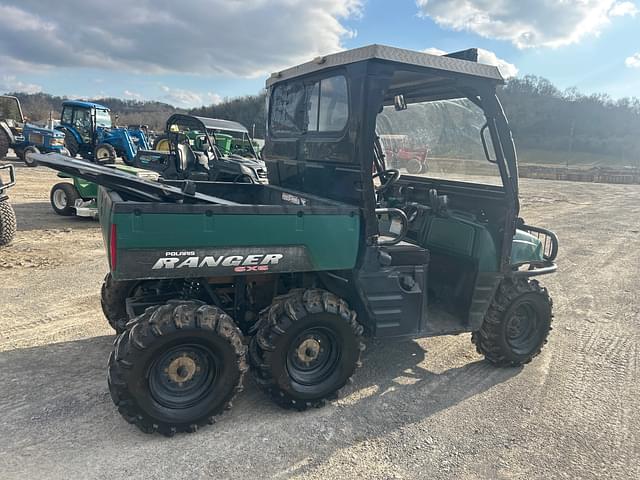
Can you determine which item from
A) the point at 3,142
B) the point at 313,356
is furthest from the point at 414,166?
the point at 3,142

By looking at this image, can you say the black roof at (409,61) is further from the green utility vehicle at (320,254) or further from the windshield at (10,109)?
the windshield at (10,109)

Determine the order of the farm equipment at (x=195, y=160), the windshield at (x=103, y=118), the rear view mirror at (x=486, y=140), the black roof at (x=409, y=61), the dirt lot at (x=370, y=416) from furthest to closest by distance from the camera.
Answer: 1. the windshield at (x=103, y=118)
2. the farm equipment at (x=195, y=160)
3. the rear view mirror at (x=486, y=140)
4. the black roof at (x=409, y=61)
5. the dirt lot at (x=370, y=416)

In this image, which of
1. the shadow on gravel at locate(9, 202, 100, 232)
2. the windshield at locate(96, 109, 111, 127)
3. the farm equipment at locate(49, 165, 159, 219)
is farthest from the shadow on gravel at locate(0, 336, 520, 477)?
the windshield at locate(96, 109, 111, 127)

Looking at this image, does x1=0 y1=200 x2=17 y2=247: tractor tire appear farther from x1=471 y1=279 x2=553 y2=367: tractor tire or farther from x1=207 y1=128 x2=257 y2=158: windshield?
x1=207 y1=128 x2=257 y2=158: windshield

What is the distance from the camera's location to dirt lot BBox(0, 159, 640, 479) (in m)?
2.67

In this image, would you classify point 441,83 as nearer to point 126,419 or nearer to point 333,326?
point 333,326

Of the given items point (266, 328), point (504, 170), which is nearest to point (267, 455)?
point (266, 328)

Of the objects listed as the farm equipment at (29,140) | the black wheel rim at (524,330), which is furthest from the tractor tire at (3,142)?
the black wheel rim at (524,330)

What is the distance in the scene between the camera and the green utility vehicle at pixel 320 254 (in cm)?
274

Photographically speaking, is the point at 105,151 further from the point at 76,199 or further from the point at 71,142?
the point at 76,199

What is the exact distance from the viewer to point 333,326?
10.3ft

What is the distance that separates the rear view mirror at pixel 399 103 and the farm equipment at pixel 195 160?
589 centimetres

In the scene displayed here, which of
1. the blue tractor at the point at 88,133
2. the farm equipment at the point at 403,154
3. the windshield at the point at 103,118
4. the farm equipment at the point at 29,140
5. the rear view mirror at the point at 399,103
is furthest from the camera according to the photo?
the windshield at the point at 103,118

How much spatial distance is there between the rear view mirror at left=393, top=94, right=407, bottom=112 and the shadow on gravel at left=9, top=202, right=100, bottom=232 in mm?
6525
